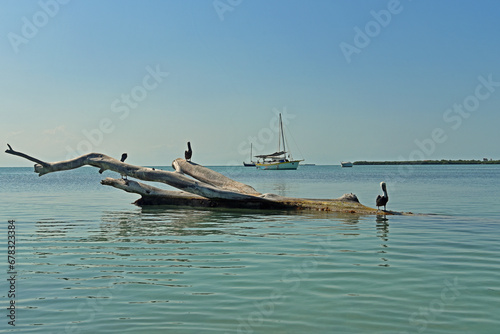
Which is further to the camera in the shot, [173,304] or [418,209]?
[418,209]

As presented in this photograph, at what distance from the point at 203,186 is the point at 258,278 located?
9.39m

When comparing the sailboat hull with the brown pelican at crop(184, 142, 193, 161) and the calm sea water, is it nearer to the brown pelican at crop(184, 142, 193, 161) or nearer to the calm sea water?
the brown pelican at crop(184, 142, 193, 161)

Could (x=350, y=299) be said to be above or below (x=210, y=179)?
below

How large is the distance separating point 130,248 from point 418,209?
13.3 m

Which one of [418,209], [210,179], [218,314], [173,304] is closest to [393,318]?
[218,314]

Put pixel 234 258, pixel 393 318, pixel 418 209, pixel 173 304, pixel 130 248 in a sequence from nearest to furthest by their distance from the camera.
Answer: pixel 393 318, pixel 173 304, pixel 234 258, pixel 130 248, pixel 418 209

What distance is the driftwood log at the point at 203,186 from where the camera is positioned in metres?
16.1

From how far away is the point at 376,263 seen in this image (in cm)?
841

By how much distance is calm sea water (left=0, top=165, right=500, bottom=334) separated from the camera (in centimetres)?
554

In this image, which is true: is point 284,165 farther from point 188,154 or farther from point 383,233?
point 383,233

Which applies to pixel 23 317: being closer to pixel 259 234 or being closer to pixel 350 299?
pixel 350 299

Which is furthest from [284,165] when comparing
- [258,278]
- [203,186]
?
[258,278]

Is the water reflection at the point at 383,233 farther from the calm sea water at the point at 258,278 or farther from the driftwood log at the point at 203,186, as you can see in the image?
the driftwood log at the point at 203,186

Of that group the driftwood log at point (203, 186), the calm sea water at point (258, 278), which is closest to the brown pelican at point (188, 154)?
the driftwood log at point (203, 186)
